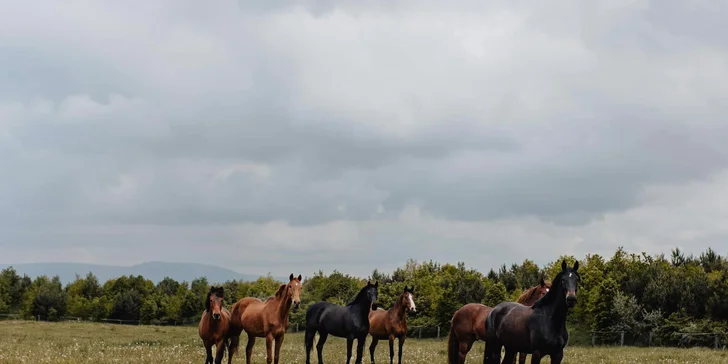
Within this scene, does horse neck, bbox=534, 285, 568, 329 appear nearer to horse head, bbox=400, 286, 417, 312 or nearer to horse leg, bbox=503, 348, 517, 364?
horse leg, bbox=503, 348, 517, 364

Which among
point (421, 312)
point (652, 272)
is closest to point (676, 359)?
point (652, 272)

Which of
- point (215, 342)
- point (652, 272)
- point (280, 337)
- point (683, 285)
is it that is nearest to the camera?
point (215, 342)

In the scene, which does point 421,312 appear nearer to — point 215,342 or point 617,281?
point 617,281

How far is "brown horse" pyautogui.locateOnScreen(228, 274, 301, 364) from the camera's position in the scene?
1770cm

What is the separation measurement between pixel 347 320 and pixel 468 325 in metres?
4.88

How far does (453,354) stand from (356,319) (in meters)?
3.81

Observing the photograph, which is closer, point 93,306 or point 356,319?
point 356,319

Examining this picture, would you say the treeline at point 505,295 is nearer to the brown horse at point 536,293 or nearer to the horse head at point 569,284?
the brown horse at point 536,293

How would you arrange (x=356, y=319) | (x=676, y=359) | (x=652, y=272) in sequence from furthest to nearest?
(x=652, y=272), (x=676, y=359), (x=356, y=319)

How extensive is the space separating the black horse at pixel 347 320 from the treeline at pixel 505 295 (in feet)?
90.5

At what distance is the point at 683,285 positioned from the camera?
144ft

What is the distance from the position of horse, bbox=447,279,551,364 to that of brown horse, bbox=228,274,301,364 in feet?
14.5

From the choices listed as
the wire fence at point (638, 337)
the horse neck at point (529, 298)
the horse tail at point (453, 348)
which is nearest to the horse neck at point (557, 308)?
the horse neck at point (529, 298)

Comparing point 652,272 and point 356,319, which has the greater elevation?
point 652,272
